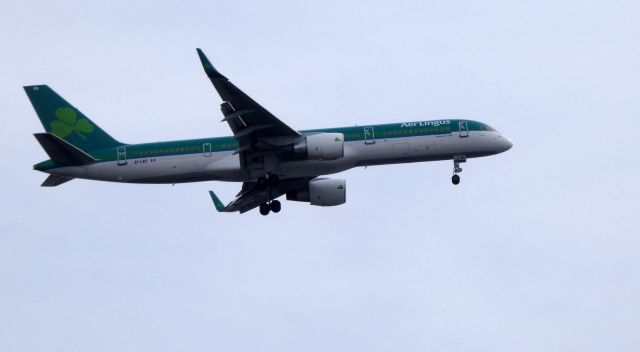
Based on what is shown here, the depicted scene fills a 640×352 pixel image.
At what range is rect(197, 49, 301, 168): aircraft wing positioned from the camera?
6850 centimetres

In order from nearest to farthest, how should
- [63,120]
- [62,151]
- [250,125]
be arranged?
[250,125] → [62,151] → [63,120]

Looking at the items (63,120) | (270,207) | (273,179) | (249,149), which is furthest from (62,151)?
(270,207)

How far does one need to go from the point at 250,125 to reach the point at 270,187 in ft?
17.4

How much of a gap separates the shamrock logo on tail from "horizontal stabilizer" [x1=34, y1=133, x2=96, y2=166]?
3.23m

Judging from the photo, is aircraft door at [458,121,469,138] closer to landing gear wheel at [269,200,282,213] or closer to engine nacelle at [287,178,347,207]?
engine nacelle at [287,178,347,207]

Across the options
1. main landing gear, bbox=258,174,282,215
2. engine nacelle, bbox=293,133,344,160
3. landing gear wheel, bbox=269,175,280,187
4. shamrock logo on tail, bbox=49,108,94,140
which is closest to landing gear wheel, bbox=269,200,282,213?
main landing gear, bbox=258,174,282,215

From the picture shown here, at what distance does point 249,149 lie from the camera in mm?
72375

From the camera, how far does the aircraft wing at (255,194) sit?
3096 inches

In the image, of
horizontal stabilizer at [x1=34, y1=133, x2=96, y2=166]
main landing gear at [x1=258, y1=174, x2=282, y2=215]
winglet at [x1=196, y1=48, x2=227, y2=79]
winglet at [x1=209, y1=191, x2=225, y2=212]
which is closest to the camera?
winglet at [x1=196, y1=48, x2=227, y2=79]

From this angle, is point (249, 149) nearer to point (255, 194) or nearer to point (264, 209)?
point (264, 209)

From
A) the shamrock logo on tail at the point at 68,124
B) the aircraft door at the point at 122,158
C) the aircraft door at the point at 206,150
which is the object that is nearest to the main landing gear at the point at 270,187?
the aircraft door at the point at 206,150

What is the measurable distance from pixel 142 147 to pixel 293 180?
1065 centimetres

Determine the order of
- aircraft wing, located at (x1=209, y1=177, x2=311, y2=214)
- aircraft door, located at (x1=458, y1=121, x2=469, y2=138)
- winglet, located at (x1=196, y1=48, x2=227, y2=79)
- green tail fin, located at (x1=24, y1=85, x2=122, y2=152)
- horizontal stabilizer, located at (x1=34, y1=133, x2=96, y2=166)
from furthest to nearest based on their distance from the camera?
aircraft wing, located at (x1=209, y1=177, x2=311, y2=214) → aircraft door, located at (x1=458, y1=121, x2=469, y2=138) → green tail fin, located at (x1=24, y1=85, x2=122, y2=152) → horizontal stabilizer, located at (x1=34, y1=133, x2=96, y2=166) → winglet, located at (x1=196, y1=48, x2=227, y2=79)

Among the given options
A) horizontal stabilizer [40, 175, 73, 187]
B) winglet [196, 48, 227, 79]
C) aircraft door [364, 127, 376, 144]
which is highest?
winglet [196, 48, 227, 79]
